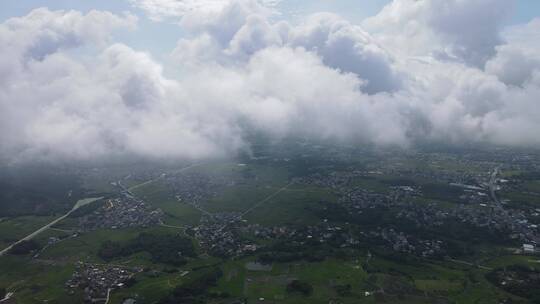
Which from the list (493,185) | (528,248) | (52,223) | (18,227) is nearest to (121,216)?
(52,223)

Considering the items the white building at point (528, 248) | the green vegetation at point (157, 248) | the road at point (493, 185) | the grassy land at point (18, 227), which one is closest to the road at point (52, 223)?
the grassy land at point (18, 227)

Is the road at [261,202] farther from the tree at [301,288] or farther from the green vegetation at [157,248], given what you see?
the tree at [301,288]

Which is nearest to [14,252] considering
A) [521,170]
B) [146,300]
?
[146,300]

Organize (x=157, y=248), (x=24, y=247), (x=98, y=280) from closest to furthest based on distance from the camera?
(x=98, y=280) < (x=157, y=248) < (x=24, y=247)

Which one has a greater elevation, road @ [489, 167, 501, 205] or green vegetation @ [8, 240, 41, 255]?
road @ [489, 167, 501, 205]

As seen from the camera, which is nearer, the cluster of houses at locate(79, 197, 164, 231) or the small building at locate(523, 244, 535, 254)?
the small building at locate(523, 244, 535, 254)

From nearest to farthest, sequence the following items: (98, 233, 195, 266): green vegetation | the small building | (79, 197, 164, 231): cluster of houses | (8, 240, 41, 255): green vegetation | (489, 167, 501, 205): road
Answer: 1. the small building
2. (98, 233, 195, 266): green vegetation
3. (8, 240, 41, 255): green vegetation
4. (79, 197, 164, 231): cluster of houses
5. (489, 167, 501, 205): road

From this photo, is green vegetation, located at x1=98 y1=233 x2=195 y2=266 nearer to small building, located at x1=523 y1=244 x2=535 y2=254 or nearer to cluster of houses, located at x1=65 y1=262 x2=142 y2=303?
cluster of houses, located at x1=65 y1=262 x2=142 y2=303

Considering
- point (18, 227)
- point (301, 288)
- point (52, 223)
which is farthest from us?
point (52, 223)

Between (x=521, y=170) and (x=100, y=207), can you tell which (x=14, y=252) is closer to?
(x=100, y=207)

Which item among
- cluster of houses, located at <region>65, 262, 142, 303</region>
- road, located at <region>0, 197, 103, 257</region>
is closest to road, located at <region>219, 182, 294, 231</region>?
cluster of houses, located at <region>65, 262, 142, 303</region>

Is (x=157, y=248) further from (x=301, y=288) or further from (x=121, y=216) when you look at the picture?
(x=301, y=288)
